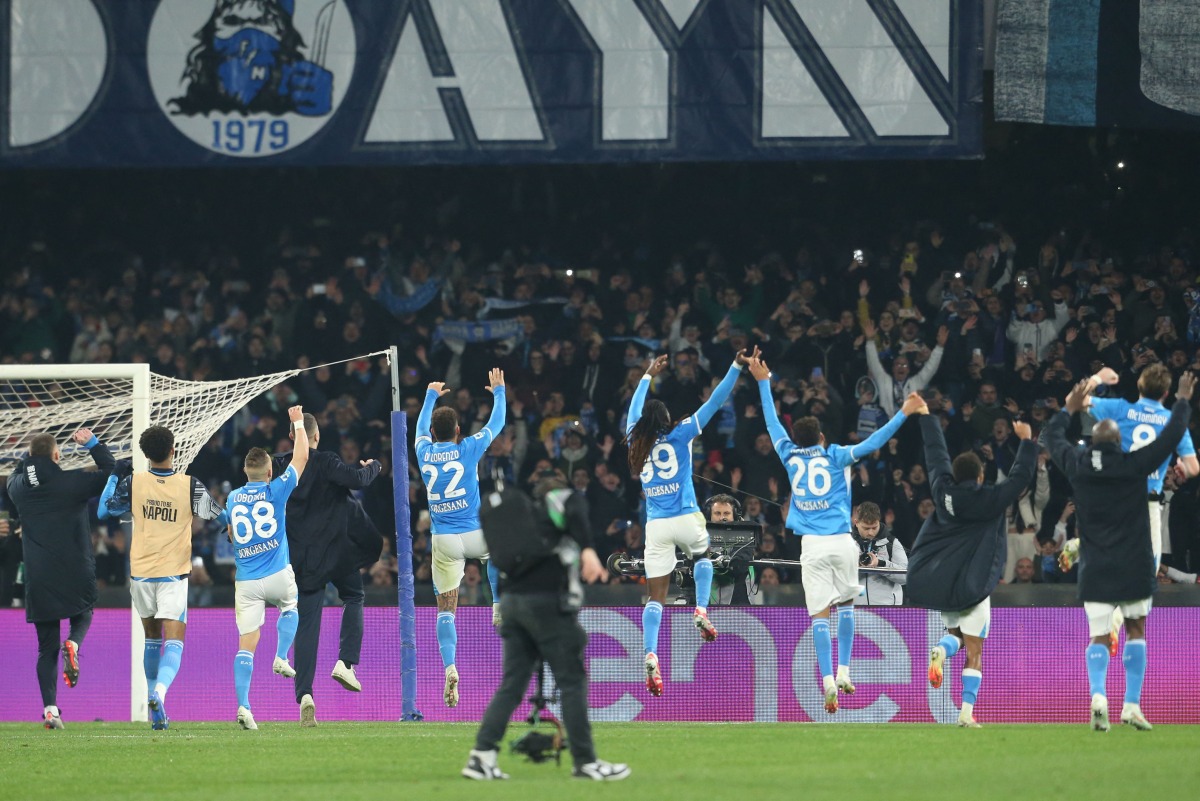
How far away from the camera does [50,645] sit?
15961 millimetres

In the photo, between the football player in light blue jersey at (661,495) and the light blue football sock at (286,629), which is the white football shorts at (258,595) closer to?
the light blue football sock at (286,629)

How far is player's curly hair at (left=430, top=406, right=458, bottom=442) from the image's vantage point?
1555 cm

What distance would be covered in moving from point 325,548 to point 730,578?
4.28 m

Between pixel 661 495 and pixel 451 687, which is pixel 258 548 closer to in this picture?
pixel 451 687

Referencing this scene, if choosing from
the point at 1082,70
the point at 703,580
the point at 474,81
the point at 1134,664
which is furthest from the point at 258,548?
the point at 1082,70

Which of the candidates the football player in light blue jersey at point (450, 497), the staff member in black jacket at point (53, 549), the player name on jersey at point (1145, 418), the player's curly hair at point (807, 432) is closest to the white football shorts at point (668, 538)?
the player's curly hair at point (807, 432)

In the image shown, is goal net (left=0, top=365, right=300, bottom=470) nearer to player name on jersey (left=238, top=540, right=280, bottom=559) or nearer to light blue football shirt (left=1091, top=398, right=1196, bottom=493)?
player name on jersey (left=238, top=540, right=280, bottom=559)

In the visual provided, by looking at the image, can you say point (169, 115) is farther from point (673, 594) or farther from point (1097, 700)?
point (1097, 700)

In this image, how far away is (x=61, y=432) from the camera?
19.6 metres

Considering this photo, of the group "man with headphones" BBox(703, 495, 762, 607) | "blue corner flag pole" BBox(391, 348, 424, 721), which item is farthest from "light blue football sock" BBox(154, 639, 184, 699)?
"man with headphones" BBox(703, 495, 762, 607)

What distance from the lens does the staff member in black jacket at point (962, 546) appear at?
13.7m

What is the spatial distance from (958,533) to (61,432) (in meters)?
10.7

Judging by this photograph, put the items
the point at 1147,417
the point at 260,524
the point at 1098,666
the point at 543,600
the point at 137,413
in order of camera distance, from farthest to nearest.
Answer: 1. the point at 137,413
2. the point at 260,524
3. the point at 1147,417
4. the point at 1098,666
5. the point at 543,600

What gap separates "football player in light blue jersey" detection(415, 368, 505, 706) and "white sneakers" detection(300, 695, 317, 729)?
123cm
